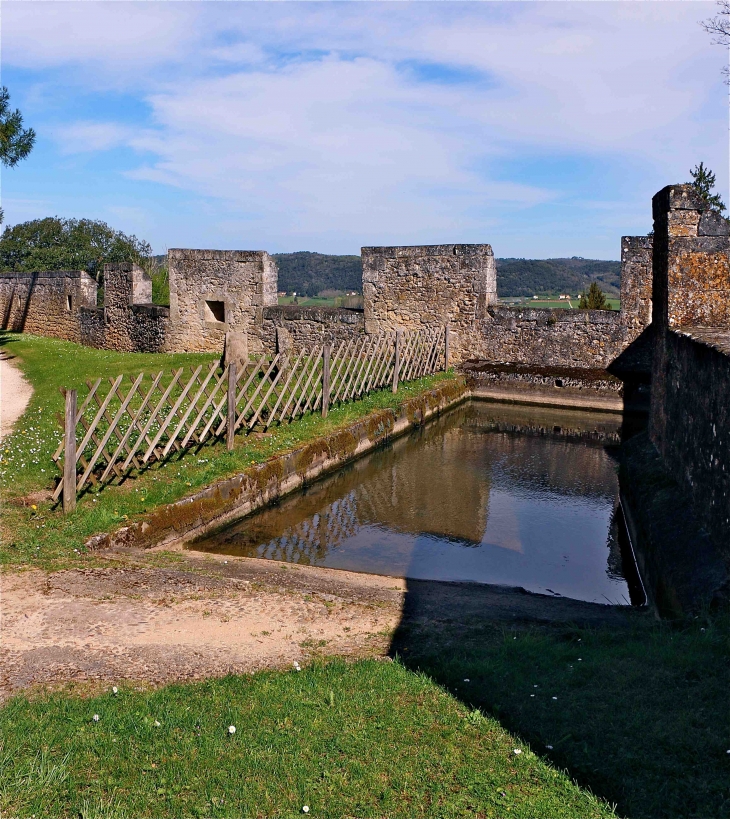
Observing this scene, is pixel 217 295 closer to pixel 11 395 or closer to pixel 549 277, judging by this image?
pixel 11 395

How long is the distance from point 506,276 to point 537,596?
204 feet

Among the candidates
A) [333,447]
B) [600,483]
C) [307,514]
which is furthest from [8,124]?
[600,483]

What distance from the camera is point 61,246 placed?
160ft

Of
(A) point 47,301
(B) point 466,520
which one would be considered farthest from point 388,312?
(A) point 47,301

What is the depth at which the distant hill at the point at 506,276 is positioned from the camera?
63375 millimetres

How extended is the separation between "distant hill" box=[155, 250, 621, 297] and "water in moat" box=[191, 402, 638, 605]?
49696 millimetres

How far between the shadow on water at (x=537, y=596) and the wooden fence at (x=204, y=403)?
1.42 metres

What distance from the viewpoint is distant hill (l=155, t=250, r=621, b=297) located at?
2495 inches

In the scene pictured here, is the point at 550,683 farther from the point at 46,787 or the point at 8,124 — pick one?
the point at 8,124

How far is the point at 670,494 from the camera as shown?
25.1 feet

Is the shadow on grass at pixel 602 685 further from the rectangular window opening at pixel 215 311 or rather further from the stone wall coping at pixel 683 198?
the rectangular window opening at pixel 215 311

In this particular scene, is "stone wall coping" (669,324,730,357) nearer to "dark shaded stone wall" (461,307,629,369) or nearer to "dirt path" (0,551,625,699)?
"dirt path" (0,551,625,699)

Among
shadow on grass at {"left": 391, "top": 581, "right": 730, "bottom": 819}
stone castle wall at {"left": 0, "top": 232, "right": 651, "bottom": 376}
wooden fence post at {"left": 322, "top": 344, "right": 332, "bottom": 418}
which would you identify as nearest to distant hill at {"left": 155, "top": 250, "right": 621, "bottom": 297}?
stone castle wall at {"left": 0, "top": 232, "right": 651, "bottom": 376}

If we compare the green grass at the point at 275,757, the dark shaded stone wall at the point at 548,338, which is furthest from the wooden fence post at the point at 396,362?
the green grass at the point at 275,757
